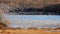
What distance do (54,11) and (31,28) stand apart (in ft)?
0.91

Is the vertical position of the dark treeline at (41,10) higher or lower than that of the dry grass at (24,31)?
higher

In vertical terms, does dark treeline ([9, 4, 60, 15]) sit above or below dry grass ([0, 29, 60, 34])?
above

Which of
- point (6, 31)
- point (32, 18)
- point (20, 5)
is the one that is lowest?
point (6, 31)

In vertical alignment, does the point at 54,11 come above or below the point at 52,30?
above

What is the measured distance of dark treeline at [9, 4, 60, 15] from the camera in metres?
1.75

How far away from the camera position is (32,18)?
174 centimetres

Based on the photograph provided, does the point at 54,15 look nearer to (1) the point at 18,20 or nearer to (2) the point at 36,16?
(2) the point at 36,16

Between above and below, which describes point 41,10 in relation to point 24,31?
above

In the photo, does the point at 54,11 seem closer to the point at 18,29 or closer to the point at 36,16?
the point at 36,16

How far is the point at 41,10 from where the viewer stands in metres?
1.77

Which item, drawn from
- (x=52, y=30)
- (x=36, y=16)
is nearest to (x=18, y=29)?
(x=36, y=16)

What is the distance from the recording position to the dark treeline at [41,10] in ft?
5.74

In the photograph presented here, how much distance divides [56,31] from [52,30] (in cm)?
4

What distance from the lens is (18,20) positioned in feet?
5.70
